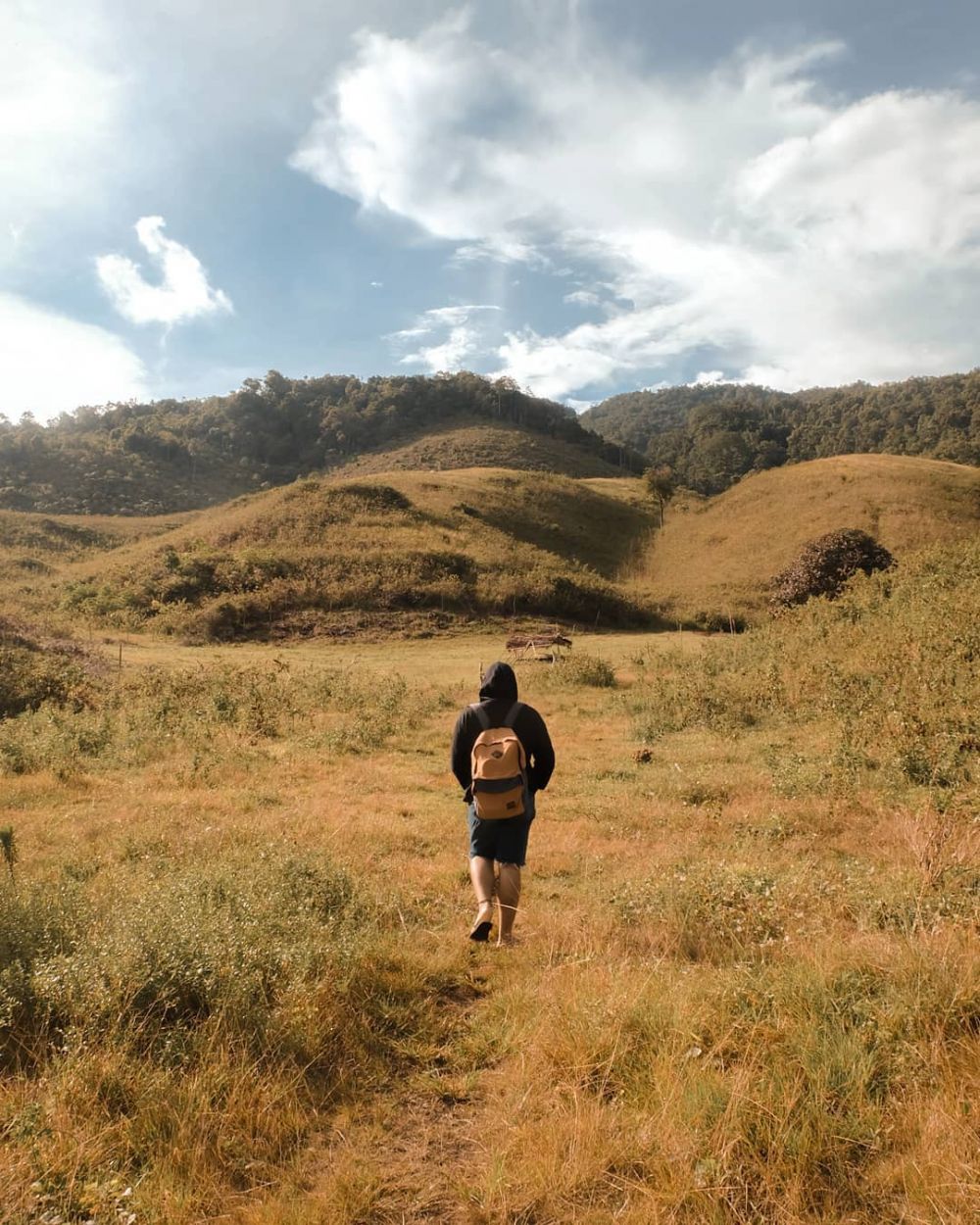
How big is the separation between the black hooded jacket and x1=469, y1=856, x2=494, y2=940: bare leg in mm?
529

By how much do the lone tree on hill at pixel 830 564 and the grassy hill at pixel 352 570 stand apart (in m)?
11.3

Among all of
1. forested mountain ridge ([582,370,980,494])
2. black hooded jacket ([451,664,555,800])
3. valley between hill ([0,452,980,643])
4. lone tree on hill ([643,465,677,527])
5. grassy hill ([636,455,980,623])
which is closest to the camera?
black hooded jacket ([451,664,555,800])

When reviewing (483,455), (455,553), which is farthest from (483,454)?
(455,553)

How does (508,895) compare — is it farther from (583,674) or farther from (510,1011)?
(583,674)

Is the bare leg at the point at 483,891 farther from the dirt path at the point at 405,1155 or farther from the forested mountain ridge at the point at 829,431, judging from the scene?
the forested mountain ridge at the point at 829,431

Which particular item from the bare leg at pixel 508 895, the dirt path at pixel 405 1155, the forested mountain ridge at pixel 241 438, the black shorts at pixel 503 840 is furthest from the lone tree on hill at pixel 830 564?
the forested mountain ridge at pixel 241 438

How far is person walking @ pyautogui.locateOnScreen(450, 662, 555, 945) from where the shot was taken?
534 centimetres

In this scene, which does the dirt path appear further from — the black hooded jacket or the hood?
the hood

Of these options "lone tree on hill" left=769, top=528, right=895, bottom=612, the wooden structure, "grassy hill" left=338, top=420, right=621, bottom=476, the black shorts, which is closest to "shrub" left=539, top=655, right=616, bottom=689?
the wooden structure

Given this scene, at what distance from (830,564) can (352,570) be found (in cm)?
2829

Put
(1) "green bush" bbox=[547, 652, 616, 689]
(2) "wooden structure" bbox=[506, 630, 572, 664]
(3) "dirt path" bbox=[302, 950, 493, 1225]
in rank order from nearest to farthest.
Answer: (3) "dirt path" bbox=[302, 950, 493, 1225]
(1) "green bush" bbox=[547, 652, 616, 689]
(2) "wooden structure" bbox=[506, 630, 572, 664]

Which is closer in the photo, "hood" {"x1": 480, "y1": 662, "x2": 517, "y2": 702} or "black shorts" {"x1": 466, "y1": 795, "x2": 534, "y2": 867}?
"black shorts" {"x1": 466, "y1": 795, "x2": 534, "y2": 867}

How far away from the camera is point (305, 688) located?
18.8 meters

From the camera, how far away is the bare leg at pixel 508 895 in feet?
17.1
